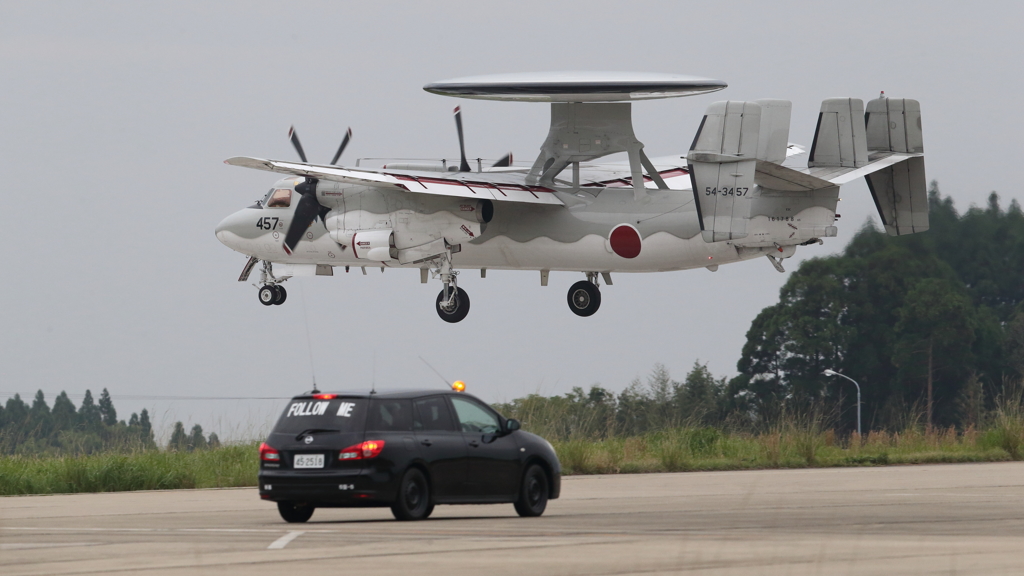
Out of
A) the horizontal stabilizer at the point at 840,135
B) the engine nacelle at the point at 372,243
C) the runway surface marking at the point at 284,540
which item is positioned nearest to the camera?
the runway surface marking at the point at 284,540

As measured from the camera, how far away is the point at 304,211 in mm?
41594

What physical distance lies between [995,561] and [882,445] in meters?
23.5

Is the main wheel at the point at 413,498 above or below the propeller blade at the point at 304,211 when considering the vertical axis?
below

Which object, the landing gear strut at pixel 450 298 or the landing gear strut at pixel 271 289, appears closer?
the landing gear strut at pixel 450 298

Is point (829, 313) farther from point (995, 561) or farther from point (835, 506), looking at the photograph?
point (995, 561)

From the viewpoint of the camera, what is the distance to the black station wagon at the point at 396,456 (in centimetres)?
1714

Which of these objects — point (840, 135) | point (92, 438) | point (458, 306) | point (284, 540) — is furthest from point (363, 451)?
point (458, 306)

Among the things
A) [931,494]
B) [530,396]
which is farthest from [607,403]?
[931,494]

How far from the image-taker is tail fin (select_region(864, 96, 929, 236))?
35.5 m

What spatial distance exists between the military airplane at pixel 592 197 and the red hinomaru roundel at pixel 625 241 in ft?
0.13

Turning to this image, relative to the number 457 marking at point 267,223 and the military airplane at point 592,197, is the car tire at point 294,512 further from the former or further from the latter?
the number 457 marking at point 267,223

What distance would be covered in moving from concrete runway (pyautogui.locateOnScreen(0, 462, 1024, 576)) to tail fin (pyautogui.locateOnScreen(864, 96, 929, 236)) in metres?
12.7

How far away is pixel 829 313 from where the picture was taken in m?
62.8

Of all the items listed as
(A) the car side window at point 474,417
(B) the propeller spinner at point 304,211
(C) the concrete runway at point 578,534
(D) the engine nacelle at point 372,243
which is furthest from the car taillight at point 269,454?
(B) the propeller spinner at point 304,211
